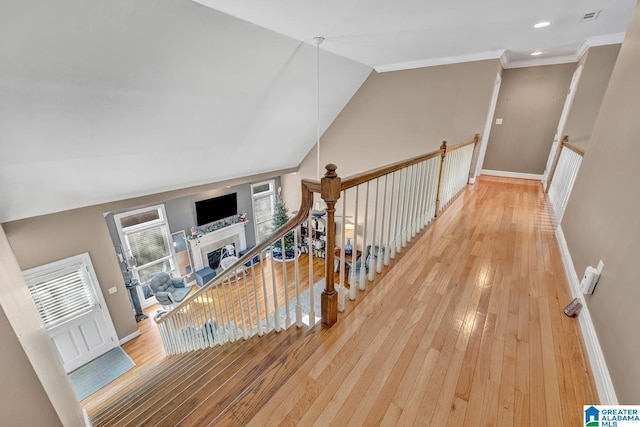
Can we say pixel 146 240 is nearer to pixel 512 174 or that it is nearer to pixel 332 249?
pixel 332 249

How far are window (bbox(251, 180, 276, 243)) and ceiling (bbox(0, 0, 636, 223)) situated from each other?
3.31 metres

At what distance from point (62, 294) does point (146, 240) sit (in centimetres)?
190

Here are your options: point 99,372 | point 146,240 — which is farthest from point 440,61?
point 99,372

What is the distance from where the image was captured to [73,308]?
14.7ft

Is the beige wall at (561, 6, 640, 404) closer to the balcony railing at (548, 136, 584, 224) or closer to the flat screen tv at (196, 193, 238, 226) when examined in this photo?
the balcony railing at (548, 136, 584, 224)

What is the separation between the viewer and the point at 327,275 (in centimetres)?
162

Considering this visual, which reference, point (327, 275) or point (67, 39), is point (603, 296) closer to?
point (327, 275)

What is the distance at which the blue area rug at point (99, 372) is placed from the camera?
4.24 metres

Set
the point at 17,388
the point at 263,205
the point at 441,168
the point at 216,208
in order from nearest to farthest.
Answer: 1. the point at 17,388
2. the point at 441,168
3. the point at 216,208
4. the point at 263,205

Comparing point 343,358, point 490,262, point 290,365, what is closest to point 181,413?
point 290,365

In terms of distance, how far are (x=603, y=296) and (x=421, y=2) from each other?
2.71 metres

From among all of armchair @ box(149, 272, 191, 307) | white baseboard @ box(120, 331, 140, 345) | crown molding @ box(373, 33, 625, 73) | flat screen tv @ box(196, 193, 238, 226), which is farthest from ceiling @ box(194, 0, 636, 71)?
white baseboard @ box(120, 331, 140, 345)

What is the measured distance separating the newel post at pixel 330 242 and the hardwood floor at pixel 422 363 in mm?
95

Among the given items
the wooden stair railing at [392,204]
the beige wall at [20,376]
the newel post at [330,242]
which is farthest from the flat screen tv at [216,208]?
the beige wall at [20,376]
